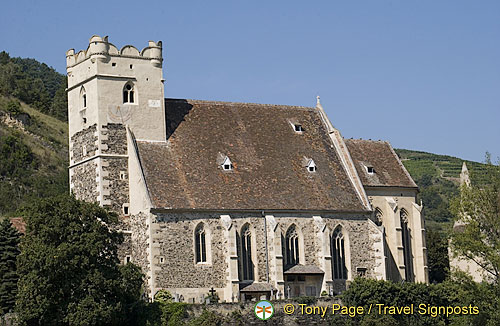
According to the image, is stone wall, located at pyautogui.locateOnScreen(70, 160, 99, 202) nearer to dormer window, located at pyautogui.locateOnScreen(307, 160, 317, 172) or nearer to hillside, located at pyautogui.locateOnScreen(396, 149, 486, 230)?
dormer window, located at pyautogui.locateOnScreen(307, 160, 317, 172)

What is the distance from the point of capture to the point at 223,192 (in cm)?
6438

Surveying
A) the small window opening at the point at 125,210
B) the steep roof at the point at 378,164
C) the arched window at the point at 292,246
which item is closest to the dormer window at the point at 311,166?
the steep roof at the point at 378,164

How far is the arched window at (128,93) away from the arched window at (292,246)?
44.0 ft

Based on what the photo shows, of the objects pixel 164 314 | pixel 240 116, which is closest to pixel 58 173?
pixel 240 116

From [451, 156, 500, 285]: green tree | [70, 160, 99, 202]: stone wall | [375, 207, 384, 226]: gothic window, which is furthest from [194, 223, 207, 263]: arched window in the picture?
[451, 156, 500, 285]: green tree

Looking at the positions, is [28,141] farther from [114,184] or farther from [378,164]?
[114,184]

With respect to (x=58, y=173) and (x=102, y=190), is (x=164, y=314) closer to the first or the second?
(x=102, y=190)

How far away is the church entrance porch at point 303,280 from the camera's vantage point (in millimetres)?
64562

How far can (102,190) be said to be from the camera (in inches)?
2475

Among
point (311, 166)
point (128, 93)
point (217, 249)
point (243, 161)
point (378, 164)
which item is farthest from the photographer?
point (378, 164)

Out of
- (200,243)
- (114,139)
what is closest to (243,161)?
(200,243)

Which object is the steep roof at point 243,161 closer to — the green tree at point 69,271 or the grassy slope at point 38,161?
the green tree at point 69,271

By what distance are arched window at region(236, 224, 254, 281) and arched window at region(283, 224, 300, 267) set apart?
266 centimetres

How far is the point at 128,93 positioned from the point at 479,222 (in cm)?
2418
